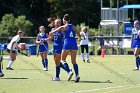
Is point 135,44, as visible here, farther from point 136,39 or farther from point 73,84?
point 73,84

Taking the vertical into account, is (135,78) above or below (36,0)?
below

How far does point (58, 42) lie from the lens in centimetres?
1905

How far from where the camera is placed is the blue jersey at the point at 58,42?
62.1ft

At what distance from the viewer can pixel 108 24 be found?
180 feet

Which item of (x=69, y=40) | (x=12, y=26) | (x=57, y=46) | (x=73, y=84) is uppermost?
Answer: (x=12, y=26)

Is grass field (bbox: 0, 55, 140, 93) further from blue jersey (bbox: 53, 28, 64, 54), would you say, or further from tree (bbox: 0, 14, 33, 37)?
tree (bbox: 0, 14, 33, 37)

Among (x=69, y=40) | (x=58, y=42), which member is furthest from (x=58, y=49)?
(x=69, y=40)

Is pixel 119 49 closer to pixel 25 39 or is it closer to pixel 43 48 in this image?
pixel 25 39

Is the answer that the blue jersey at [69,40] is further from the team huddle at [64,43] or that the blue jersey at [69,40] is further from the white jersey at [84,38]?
the white jersey at [84,38]

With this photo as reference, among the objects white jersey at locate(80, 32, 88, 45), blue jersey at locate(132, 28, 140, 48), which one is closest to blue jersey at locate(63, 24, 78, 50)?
blue jersey at locate(132, 28, 140, 48)

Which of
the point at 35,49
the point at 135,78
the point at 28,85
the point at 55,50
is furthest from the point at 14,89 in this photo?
the point at 35,49

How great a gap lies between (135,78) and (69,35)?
9.83ft

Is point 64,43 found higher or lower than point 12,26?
lower

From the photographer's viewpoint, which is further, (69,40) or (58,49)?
(58,49)
